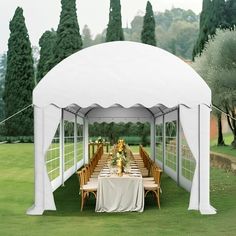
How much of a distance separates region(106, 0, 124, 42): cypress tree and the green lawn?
3464 centimetres

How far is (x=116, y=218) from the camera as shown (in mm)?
10430

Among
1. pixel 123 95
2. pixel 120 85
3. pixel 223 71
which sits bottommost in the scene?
pixel 123 95

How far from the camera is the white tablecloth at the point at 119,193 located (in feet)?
36.3

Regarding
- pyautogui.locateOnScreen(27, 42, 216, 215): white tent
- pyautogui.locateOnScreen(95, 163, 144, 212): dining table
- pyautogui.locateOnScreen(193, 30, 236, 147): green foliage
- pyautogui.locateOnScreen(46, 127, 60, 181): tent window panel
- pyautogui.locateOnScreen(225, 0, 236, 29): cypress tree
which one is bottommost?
pyautogui.locateOnScreen(95, 163, 144, 212): dining table

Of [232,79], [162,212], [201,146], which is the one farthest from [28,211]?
[232,79]

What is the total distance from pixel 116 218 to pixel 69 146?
8.56m

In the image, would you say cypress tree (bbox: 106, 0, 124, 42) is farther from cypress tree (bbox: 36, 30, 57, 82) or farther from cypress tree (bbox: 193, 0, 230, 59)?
cypress tree (bbox: 193, 0, 230, 59)

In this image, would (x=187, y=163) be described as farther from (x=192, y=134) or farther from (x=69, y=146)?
(x=69, y=146)

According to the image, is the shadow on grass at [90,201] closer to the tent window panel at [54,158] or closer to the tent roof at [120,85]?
the tent window panel at [54,158]

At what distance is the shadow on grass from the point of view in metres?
11.2

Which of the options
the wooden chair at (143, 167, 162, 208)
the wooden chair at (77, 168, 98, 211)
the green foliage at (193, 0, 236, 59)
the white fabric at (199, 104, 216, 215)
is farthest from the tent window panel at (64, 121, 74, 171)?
the green foliage at (193, 0, 236, 59)

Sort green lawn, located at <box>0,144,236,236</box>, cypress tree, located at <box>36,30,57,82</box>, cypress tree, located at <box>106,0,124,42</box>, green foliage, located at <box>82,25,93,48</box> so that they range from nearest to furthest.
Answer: green lawn, located at <box>0,144,236,236</box>, cypress tree, located at <box>106,0,124,42</box>, cypress tree, located at <box>36,30,57,82</box>, green foliage, located at <box>82,25,93,48</box>

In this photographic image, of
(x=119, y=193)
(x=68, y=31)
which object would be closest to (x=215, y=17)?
(x=68, y=31)

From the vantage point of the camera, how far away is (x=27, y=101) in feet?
153
